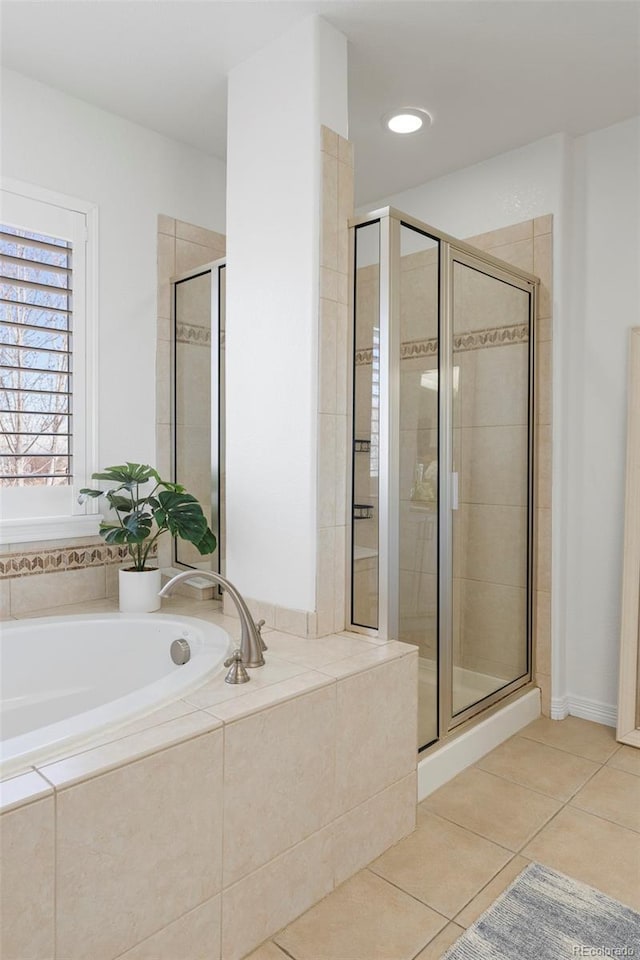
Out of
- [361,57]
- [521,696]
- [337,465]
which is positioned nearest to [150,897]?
[337,465]

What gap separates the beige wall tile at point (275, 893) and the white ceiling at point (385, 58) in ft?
8.16

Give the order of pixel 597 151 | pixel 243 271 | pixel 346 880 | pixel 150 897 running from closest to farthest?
pixel 150 897
pixel 346 880
pixel 243 271
pixel 597 151

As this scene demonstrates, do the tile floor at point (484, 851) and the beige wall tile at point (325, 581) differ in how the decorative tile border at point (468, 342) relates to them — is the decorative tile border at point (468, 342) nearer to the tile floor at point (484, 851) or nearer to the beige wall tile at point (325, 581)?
the beige wall tile at point (325, 581)

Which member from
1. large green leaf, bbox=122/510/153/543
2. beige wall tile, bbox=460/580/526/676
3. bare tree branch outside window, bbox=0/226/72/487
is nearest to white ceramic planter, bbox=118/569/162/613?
large green leaf, bbox=122/510/153/543

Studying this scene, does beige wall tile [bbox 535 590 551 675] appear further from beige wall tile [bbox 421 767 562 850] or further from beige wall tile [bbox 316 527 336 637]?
beige wall tile [bbox 316 527 336 637]

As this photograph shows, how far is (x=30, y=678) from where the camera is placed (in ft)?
7.23

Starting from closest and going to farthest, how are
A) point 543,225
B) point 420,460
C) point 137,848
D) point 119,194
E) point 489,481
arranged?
point 137,848, point 420,460, point 489,481, point 119,194, point 543,225

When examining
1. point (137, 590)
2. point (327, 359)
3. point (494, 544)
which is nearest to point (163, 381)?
point (137, 590)

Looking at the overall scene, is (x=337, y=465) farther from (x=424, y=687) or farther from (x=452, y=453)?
(x=424, y=687)

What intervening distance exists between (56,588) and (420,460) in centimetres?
155

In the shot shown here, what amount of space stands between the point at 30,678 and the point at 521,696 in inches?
78.4

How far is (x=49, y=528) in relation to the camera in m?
2.52

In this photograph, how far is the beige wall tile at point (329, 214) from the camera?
2088mm

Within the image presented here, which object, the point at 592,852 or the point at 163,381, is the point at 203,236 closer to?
the point at 163,381
